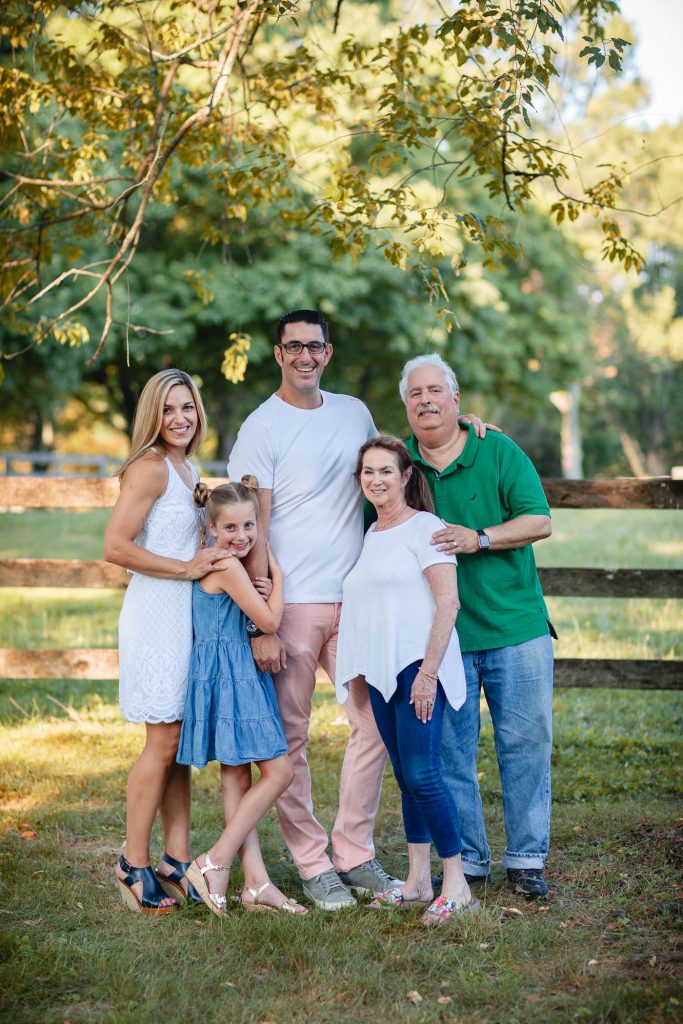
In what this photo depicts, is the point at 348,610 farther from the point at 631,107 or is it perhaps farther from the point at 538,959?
the point at 631,107

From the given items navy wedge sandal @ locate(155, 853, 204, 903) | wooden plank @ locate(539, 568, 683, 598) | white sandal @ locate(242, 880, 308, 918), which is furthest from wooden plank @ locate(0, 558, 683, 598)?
white sandal @ locate(242, 880, 308, 918)

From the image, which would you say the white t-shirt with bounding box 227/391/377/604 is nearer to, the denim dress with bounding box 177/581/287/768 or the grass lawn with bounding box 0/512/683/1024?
the denim dress with bounding box 177/581/287/768

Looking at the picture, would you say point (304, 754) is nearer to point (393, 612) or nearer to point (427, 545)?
point (393, 612)

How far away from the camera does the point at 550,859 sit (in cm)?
466

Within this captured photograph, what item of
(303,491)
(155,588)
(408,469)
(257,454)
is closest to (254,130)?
(257,454)

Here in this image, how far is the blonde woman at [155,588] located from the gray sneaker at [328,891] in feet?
1.59

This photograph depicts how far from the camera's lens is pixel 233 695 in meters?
4.01

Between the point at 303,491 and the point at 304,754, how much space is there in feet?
3.69

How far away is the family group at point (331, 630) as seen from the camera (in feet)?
13.0

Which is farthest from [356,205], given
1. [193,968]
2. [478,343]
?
[478,343]

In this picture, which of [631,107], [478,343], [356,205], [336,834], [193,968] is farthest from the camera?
[631,107]

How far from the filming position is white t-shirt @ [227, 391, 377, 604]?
4199mm

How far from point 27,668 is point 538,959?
13.1 ft

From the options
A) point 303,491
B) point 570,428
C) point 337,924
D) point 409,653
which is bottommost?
point 337,924
